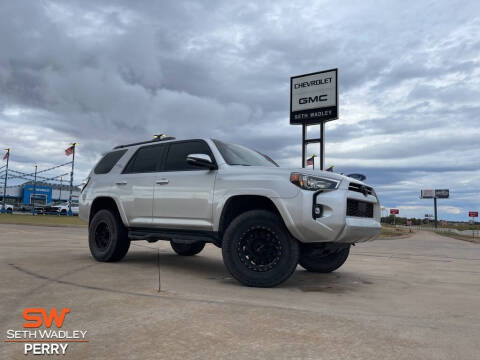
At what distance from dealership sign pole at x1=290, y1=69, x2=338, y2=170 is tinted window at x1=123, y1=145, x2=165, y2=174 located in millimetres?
17768

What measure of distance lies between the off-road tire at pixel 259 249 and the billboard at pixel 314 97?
20.1 m

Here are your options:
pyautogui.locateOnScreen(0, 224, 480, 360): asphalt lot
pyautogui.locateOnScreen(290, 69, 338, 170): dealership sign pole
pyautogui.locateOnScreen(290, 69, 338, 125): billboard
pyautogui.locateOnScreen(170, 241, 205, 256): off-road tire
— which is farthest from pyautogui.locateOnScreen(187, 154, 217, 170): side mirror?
pyautogui.locateOnScreen(290, 69, 338, 125): billboard

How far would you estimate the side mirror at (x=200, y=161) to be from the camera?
492cm

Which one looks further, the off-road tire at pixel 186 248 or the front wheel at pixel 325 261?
the off-road tire at pixel 186 248

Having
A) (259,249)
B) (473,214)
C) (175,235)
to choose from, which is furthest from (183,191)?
(473,214)

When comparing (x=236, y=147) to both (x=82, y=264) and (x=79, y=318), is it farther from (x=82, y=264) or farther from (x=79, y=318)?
(x=79, y=318)

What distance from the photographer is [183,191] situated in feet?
17.8

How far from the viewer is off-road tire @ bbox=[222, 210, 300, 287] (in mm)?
4402

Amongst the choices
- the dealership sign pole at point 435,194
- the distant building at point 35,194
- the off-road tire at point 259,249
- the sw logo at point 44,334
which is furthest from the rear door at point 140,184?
the dealership sign pole at point 435,194

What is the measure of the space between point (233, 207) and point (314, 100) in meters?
21.0

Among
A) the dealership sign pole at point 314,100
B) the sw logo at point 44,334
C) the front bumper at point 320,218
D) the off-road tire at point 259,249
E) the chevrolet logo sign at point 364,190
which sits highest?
the dealership sign pole at point 314,100

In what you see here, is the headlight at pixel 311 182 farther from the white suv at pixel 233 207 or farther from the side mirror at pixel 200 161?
the side mirror at pixel 200 161

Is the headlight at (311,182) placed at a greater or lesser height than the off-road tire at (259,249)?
greater

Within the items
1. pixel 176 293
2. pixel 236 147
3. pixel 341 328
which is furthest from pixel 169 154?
pixel 341 328
